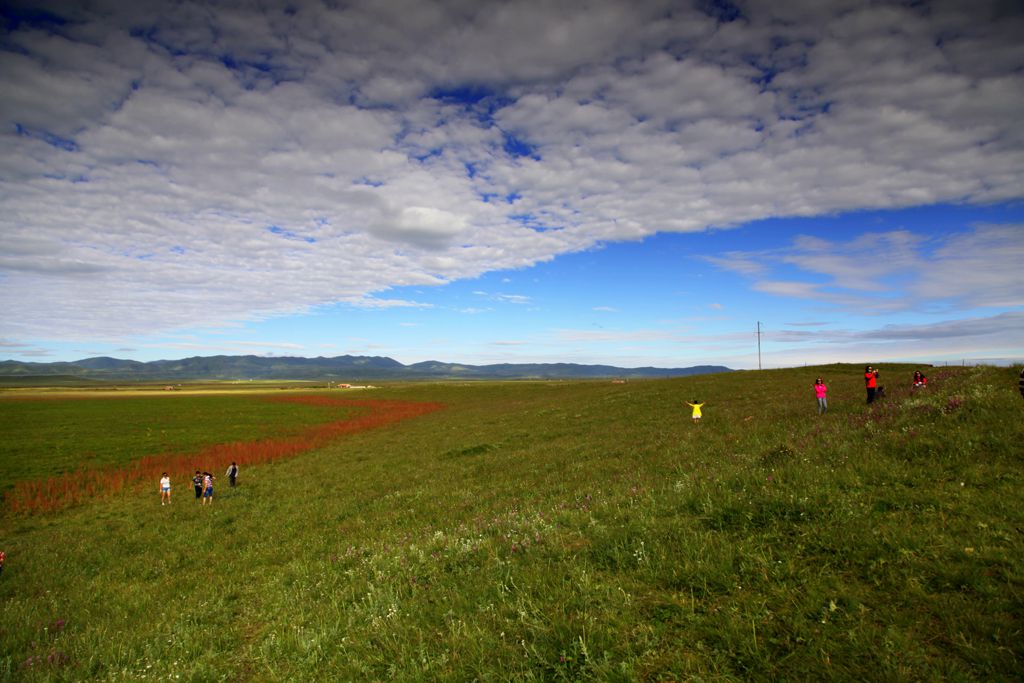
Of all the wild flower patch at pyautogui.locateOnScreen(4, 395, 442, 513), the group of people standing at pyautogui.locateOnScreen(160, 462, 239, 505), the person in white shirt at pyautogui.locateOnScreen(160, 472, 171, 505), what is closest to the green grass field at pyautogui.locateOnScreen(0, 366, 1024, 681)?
the group of people standing at pyautogui.locateOnScreen(160, 462, 239, 505)

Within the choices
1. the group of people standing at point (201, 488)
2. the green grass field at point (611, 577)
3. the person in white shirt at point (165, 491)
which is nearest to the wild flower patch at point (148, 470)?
the person in white shirt at point (165, 491)

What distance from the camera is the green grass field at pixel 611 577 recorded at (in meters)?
5.39

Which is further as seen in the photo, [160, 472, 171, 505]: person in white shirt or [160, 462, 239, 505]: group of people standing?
[160, 472, 171, 505]: person in white shirt

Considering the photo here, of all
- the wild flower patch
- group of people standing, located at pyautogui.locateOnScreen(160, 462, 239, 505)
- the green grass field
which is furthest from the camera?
the wild flower patch

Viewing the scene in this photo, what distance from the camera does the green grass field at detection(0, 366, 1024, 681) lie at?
5.39 metres

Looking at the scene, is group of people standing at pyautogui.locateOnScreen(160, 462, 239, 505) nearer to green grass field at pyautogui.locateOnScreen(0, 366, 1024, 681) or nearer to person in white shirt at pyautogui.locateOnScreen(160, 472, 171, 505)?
person in white shirt at pyautogui.locateOnScreen(160, 472, 171, 505)

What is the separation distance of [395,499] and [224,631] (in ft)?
33.2

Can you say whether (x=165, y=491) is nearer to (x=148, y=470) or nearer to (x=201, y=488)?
(x=201, y=488)

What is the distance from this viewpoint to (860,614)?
18.0 feet

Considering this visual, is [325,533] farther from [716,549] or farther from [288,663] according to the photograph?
[716,549]

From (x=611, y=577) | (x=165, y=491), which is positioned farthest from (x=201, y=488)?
(x=611, y=577)

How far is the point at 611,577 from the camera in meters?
7.30

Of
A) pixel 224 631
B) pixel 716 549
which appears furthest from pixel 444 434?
pixel 716 549

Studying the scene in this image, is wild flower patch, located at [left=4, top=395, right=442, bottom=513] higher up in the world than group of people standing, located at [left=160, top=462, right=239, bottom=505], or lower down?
lower down
